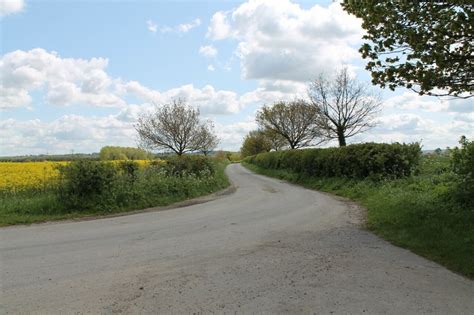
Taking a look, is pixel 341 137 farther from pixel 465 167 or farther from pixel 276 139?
pixel 465 167

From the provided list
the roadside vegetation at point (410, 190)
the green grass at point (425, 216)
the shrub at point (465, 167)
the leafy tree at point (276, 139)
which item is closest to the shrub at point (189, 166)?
the roadside vegetation at point (410, 190)

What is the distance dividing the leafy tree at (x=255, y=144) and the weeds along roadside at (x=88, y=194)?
57.8 metres

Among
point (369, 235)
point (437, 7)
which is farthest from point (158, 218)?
point (437, 7)

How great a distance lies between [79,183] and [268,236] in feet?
26.1

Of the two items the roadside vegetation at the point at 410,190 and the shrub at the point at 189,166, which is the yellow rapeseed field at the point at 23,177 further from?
the roadside vegetation at the point at 410,190

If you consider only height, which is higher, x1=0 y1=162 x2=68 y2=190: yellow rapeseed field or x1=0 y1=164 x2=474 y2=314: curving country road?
x1=0 y1=162 x2=68 y2=190: yellow rapeseed field

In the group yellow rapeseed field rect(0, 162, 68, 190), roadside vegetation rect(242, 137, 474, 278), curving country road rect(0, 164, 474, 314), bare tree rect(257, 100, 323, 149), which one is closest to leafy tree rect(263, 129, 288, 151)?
bare tree rect(257, 100, 323, 149)

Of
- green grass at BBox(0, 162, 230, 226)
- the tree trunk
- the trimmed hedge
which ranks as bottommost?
green grass at BBox(0, 162, 230, 226)

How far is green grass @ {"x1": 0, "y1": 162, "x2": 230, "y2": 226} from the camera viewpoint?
1229cm

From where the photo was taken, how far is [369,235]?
9.30m

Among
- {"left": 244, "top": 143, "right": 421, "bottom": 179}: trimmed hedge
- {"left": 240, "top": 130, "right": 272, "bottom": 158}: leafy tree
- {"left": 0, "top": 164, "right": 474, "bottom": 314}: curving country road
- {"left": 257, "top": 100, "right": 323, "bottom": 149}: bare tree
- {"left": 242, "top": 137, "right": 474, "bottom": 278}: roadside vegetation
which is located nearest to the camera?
{"left": 0, "top": 164, "right": 474, "bottom": 314}: curving country road

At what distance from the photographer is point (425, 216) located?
9961 millimetres

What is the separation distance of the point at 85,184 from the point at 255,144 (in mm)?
67846

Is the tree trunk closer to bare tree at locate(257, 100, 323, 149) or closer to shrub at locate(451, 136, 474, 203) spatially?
bare tree at locate(257, 100, 323, 149)
